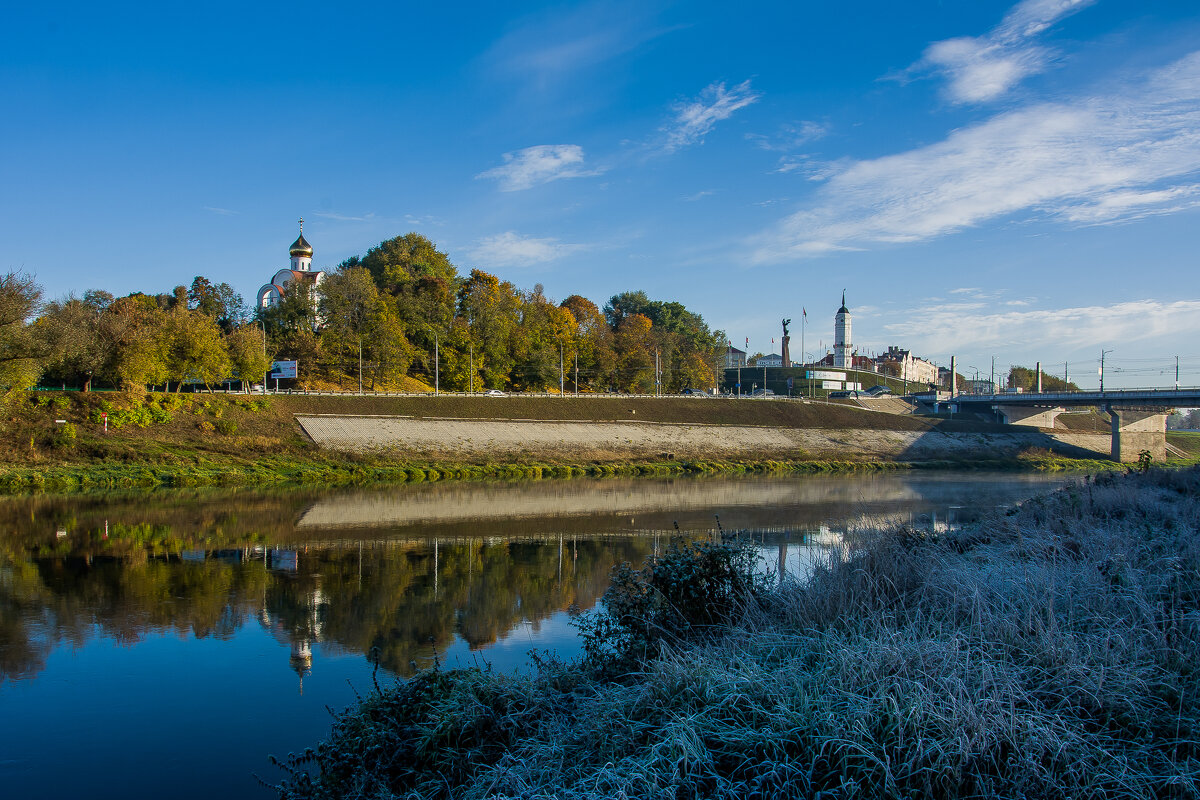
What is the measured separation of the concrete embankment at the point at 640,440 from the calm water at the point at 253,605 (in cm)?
A: 1762

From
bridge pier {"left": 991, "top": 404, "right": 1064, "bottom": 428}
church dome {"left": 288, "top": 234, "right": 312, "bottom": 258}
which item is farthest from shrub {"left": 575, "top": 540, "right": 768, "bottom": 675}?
church dome {"left": 288, "top": 234, "right": 312, "bottom": 258}

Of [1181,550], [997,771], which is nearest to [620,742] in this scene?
[997,771]

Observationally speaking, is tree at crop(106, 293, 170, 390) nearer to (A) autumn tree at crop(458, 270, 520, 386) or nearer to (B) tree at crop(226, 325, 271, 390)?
(B) tree at crop(226, 325, 271, 390)

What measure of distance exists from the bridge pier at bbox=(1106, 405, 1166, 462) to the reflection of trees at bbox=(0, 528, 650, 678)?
262 feet

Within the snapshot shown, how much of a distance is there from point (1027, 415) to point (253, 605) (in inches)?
3732

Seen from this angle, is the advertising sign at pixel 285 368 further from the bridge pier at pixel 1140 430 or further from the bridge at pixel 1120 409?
the bridge pier at pixel 1140 430

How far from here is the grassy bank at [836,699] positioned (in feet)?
18.0

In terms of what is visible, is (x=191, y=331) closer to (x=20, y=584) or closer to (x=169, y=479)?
(x=169, y=479)

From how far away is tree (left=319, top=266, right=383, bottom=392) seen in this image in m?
69.9

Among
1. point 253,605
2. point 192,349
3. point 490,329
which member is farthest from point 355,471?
point 490,329

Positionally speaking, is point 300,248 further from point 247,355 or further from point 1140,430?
point 1140,430

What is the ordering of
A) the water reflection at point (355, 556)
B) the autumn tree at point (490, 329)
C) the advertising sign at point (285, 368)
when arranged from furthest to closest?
1. the autumn tree at point (490, 329)
2. the advertising sign at point (285, 368)
3. the water reflection at point (355, 556)

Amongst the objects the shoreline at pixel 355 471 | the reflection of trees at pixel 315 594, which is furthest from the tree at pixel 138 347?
the reflection of trees at pixel 315 594

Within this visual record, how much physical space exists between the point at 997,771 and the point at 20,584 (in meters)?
19.5
